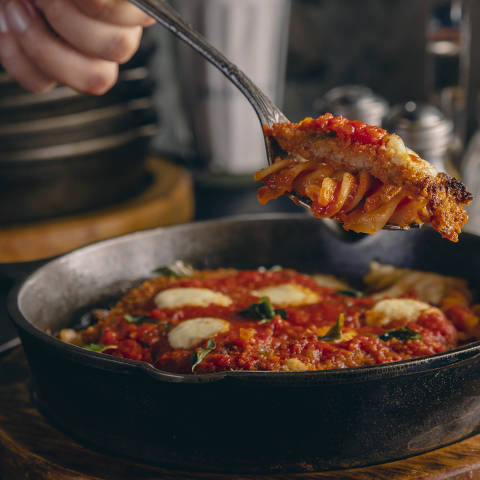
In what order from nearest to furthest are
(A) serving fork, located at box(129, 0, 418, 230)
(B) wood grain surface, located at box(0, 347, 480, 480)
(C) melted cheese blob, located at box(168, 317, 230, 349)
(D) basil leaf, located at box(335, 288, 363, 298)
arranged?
(B) wood grain surface, located at box(0, 347, 480, 480) → (C) melted cheese blob, located at box(168, 317, 230, 349) → (A) serving fork, located at box(129, 0, 418, 230) → (D) basil leaf, located at box(335, 288, 363, 298)

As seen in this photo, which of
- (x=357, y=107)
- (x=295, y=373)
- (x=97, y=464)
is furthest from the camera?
(x=357, y=107)

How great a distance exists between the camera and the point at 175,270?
2330 mm

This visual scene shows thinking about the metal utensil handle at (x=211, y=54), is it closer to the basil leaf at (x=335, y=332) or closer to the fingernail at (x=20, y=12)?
the fingernail at (x=20, y=12)

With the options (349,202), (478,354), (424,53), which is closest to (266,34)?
(424,53)

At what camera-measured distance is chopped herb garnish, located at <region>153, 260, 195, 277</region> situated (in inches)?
91.4

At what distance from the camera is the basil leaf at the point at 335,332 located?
1.78m

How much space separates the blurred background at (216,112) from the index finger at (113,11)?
1202mm

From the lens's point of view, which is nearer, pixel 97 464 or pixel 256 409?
pixel 256 409

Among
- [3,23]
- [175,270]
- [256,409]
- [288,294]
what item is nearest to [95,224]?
[175,270]

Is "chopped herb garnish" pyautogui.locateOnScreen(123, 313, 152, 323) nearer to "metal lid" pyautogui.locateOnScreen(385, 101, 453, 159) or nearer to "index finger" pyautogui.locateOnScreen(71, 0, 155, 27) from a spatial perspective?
"index finger" pyautogui.locateOnScreen(71, 0, 155, 27)

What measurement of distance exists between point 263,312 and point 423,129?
5.27 ft

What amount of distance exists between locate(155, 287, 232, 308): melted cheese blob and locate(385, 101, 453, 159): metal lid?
57.2 inches

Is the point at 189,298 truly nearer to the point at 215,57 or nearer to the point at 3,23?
the point at 215,57

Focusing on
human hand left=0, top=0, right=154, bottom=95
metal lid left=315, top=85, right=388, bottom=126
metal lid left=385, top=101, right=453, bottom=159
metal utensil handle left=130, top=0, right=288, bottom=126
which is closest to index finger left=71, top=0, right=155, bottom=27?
human hand left=0, top=0, right=154, bottom=95
